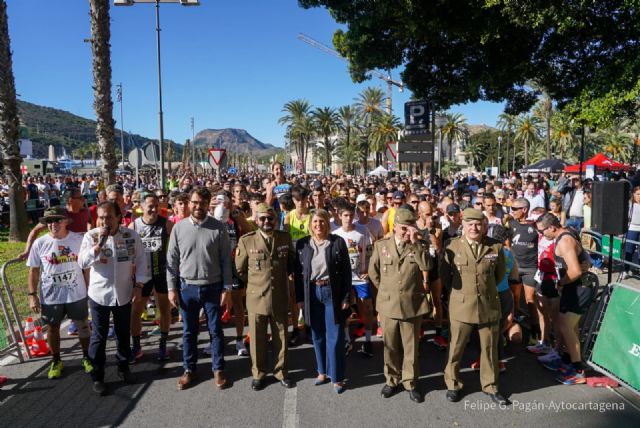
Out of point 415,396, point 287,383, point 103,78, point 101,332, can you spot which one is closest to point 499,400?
point 415,396

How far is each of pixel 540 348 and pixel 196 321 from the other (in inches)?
164

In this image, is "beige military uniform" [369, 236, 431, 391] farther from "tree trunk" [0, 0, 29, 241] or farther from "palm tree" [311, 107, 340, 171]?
"palm tree" [311, 107, 340, 171]

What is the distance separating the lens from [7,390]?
446cm

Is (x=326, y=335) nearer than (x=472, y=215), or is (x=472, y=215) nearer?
(x=472, y=215)

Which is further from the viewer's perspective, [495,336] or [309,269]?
[309,269]

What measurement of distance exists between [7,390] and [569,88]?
43.1ft

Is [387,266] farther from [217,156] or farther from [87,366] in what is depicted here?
[217,156]

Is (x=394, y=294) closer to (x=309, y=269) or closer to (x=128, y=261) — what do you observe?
(x=309, y=269)

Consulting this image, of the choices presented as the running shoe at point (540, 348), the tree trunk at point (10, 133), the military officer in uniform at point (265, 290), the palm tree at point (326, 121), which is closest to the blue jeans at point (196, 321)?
the military officer in uniform at point (265, 290)

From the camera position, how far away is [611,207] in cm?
497

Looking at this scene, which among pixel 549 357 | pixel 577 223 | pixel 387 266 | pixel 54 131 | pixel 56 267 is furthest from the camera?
pixel 54 131

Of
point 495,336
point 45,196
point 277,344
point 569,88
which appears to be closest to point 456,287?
point 495,336

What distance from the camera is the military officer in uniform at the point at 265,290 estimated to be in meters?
4.48

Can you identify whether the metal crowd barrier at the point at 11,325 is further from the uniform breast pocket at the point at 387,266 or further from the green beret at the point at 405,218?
the green beret at the point at 405,218
